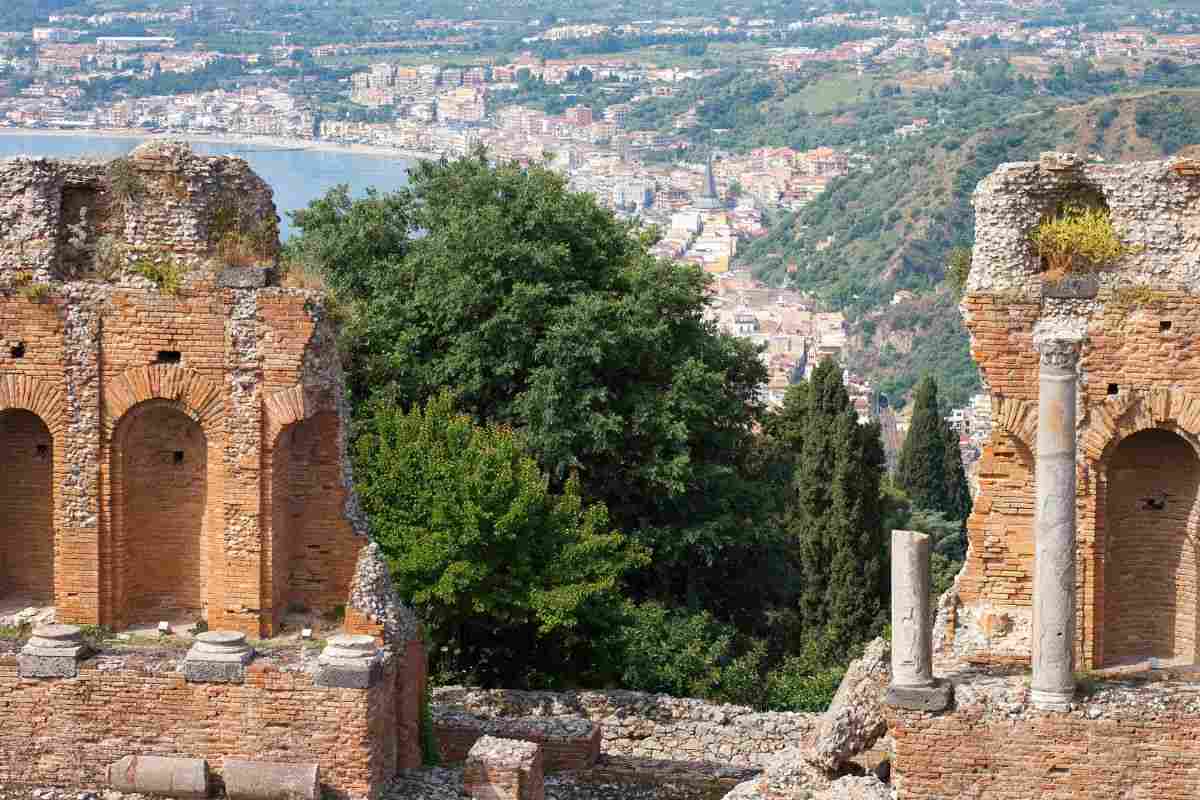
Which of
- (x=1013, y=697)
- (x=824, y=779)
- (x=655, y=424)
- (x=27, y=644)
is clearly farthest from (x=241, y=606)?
(x=655, y=424)

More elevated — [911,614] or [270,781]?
[911,614]

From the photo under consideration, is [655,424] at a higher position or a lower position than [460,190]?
lower

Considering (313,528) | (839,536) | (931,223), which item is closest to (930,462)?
(839,536)

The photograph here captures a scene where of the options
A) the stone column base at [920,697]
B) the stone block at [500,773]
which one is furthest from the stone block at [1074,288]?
the stone block at [500,773]

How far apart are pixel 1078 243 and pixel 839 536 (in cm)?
A: 1586

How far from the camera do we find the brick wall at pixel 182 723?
19.2 m

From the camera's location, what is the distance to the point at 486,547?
27031 mm

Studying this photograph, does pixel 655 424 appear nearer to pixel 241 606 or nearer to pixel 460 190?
pixel 460 190

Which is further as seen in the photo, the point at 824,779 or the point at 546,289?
the point at 546,289

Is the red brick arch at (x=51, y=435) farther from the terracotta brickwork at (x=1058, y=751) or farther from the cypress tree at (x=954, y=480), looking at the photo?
the cypress tree at (x=954, y=480)

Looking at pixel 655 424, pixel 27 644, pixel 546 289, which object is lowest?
pixel 27 644

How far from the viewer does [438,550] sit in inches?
1048

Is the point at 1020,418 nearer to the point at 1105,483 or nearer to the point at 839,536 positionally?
the point at 1105,483

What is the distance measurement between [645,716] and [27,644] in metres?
8.79
